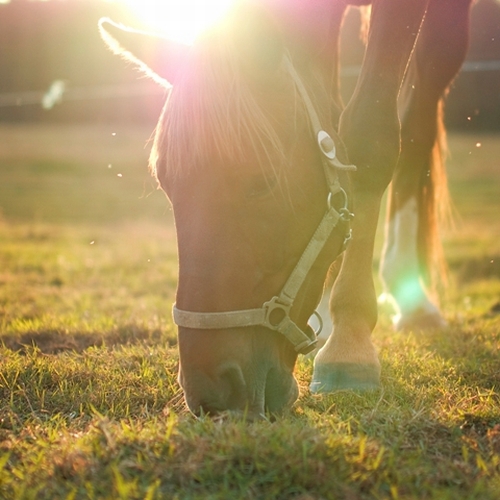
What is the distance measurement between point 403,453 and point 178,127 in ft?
3.89

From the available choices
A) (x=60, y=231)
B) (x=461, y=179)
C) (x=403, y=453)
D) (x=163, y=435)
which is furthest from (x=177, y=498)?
(x=461, y=179)

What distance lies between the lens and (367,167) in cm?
286

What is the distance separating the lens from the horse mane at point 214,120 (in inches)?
86.9

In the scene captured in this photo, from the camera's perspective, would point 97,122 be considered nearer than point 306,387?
No

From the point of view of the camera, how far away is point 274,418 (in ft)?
7.55

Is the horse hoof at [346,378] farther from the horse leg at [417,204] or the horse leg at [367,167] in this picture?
the horse leg at [417,204]

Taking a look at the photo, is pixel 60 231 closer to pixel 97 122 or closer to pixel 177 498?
pixel 177 498

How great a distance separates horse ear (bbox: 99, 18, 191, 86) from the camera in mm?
2584

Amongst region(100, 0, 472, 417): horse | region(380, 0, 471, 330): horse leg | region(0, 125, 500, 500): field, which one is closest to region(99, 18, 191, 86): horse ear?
region(100, 0, 472, 417): horse

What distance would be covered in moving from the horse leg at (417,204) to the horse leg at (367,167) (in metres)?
1.08

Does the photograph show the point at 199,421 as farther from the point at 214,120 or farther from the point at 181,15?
the point at 181,15

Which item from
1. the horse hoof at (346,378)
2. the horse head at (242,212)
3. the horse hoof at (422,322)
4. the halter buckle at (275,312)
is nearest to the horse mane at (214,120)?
the horse head at (242,212)

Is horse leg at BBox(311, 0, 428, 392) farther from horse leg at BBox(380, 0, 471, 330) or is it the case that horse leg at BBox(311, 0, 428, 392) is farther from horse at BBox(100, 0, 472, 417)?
horse leg at BBox(380, 0, 471, 330)

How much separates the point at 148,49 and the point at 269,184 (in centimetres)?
79
